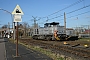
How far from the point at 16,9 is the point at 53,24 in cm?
2717

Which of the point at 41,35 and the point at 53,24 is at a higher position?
the point at 53,24

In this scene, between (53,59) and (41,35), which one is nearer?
(53,59)

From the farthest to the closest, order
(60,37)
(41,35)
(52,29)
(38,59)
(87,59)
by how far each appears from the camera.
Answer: (41,35), (52,29), (60,37), (87,59), (38,59)

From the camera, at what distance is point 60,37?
3319cm

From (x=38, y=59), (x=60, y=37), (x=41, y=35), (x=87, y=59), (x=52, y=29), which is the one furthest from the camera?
(x=41, y=35)

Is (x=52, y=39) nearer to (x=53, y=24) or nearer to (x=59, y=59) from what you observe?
(x=53, y=24)

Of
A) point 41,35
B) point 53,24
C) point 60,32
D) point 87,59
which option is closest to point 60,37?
point 60,32

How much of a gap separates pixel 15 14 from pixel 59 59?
4.12 metres

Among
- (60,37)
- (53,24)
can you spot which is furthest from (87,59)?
(53,24)

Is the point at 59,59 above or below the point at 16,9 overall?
below

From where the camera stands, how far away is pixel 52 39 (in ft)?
116

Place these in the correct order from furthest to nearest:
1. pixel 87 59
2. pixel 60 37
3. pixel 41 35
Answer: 1. pixel 41 35
2. pixel 60 37
3. pixel 87 59

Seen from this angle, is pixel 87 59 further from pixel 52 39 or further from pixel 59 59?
pixel 52 39

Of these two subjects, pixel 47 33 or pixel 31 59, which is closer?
pixel 31 59
